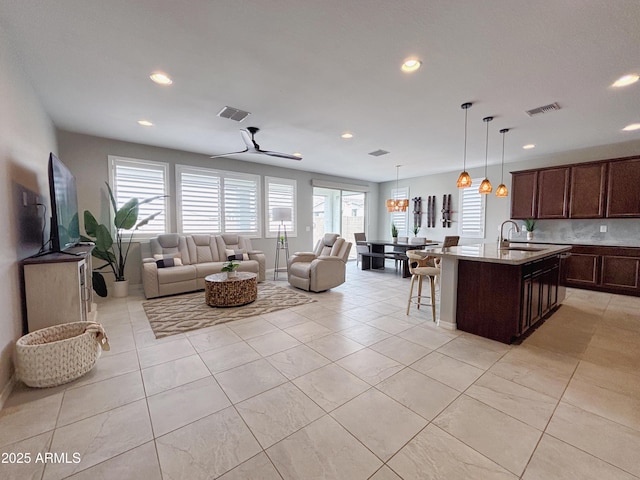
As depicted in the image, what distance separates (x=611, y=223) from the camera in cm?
504

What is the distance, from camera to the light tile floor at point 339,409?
1402 mm

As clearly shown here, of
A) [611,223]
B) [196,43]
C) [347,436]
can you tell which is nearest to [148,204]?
[196,43]

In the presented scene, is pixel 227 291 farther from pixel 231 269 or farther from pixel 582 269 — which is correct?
pixel 582 269

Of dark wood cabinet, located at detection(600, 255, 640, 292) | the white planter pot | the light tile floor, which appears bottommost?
the light tile floor

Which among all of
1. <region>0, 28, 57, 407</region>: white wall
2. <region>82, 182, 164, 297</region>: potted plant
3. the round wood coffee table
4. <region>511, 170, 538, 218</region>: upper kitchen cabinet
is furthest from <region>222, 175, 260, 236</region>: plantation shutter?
<region>511, 170, 538, 218</region>: upper kitchen cabinet

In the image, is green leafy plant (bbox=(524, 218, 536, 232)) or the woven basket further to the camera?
green leafy plant (bbox=(524, 218, 536, 232))

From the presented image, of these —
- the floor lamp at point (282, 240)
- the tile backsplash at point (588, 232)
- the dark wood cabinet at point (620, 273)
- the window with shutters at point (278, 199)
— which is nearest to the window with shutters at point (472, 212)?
the tile backsplash at point (588, 232)

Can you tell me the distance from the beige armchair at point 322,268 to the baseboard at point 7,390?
3578 mm

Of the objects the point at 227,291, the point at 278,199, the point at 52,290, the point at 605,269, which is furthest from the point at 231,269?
the point at 605,269

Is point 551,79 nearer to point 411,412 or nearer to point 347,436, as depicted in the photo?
point 411,412

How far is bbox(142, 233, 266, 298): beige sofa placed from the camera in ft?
14.7

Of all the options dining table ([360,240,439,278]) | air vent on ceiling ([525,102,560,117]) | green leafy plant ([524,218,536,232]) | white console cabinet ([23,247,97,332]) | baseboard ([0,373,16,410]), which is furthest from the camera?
dining table ([360,240,439,278])

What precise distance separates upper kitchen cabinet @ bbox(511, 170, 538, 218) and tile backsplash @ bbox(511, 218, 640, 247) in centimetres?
43

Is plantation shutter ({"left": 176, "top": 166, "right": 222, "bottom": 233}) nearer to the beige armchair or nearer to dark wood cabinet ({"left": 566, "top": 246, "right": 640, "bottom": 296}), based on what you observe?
the beige armchair
